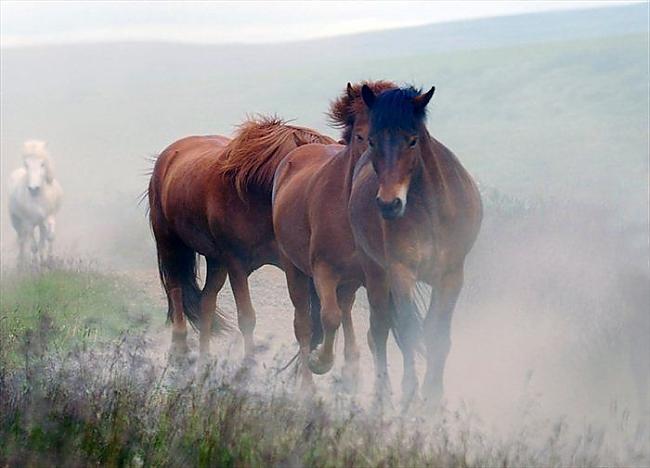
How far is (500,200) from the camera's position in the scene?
19891 mm

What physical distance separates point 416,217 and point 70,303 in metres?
5.87

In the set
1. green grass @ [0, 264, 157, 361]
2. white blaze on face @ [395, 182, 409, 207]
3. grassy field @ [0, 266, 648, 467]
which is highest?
white blaze on face @ [395, 182, 409, 207]

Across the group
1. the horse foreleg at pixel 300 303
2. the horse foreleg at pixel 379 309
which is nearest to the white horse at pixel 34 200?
the horse foreleg at pixel 300 303

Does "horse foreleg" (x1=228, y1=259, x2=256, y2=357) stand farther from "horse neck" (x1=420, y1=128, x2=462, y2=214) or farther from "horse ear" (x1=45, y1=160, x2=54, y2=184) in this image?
"horse ear" (x1=45, y1=160, x2=54, y2=184)

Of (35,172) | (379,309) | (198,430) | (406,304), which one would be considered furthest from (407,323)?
(35,172)

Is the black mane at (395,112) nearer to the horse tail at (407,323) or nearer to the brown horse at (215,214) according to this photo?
the horse tail at (407,323)

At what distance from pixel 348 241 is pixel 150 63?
6391cm

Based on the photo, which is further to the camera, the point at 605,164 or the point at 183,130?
the point at 183,130

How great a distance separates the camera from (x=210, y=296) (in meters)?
12.8

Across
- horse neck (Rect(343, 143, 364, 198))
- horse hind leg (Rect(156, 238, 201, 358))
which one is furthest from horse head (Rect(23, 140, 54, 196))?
horse neck (Rect(343, 143, 364, 198))

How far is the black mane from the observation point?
28.5 feet

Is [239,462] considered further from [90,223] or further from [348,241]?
[90,223]

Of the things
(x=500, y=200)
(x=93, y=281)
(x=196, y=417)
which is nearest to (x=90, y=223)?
(x=500, y=200)

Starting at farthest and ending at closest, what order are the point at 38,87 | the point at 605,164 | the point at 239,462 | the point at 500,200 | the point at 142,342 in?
1. the point at 38,87
2. the point at 605,164
3. the point at 500,200
4. the point at 142,342
5. the point at 239,462
